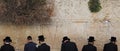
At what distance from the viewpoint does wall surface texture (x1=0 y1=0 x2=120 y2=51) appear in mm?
21422

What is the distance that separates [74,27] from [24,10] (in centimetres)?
172

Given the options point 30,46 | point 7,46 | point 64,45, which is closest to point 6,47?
A: point 7,46

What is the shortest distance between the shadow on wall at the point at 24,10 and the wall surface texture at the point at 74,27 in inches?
14.1

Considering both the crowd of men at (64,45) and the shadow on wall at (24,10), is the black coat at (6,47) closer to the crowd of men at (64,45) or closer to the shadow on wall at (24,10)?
the crowd of men at (64,45)

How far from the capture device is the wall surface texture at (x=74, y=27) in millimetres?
21422

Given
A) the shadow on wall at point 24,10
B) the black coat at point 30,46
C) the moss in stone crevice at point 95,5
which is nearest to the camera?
the black coat at point 30,46

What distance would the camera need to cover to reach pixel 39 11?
69.5 ft

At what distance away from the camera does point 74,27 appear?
21.6 meters

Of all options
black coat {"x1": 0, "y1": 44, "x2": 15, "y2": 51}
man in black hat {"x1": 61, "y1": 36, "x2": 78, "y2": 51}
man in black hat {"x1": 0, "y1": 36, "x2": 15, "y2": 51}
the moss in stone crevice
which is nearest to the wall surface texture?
the moss in stone crevice

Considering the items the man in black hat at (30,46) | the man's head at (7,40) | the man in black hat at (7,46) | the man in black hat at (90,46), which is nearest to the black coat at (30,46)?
the man in black hat at (30,46)

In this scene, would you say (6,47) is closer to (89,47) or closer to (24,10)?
(24,10)

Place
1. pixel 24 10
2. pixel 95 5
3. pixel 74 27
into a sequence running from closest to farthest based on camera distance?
pixel 24 10
pixel 95 5
pixel 74 27

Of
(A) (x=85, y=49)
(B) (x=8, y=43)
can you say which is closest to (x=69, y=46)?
(A) (x=85, y=49)

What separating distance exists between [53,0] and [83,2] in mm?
962
